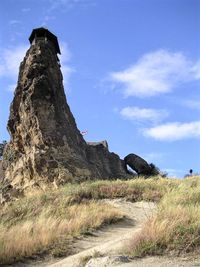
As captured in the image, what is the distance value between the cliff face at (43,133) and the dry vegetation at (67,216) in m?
3.55

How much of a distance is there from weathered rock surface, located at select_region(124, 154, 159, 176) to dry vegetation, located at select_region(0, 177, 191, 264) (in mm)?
14905

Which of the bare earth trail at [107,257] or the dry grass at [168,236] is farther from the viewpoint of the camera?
the dry grass at [168,236]

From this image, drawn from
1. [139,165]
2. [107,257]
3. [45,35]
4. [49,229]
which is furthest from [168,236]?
[139,165]

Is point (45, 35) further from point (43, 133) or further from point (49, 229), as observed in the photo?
point (49, 229)

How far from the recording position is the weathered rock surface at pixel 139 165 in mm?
39938

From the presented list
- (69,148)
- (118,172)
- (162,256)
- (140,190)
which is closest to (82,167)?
(69,148)

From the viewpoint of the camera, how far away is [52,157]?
26.0 metres

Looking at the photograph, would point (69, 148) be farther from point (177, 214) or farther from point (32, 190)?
point (177, 214)

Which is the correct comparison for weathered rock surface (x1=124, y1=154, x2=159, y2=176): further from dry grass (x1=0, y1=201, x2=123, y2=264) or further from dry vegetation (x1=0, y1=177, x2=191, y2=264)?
dry grass (x1=0, y1=201, x2=123, y2=264)

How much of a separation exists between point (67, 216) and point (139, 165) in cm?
2463

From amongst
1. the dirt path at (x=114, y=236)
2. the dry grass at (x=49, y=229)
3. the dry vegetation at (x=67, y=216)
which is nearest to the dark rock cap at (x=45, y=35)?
the dry vegetation at (x=67, y=216)

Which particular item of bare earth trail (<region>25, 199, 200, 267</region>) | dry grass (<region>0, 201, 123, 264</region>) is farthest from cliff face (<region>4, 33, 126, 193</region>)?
bare earth trail (<region>25, 199, 200, 267</region>)

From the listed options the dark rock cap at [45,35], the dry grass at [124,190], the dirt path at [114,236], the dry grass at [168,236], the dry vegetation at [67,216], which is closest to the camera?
the dry grass at [168,236]

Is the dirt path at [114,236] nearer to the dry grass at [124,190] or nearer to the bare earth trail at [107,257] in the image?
the bare earth trail at [107,257]
